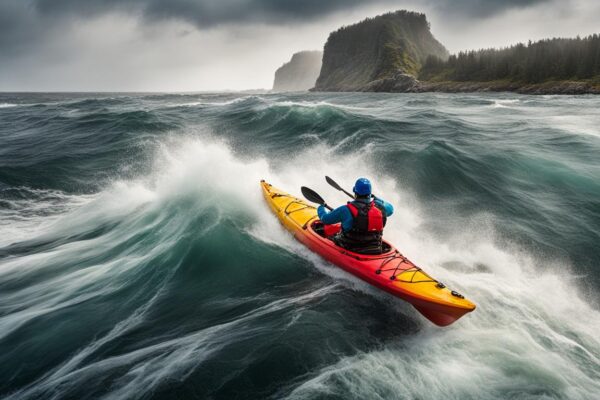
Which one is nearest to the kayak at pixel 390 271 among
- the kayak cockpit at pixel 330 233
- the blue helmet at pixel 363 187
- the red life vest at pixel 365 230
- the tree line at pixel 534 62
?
the kayak cockpit at pixel 330 233

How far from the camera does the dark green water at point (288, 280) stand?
5.19 metres

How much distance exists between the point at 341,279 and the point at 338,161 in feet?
28.5

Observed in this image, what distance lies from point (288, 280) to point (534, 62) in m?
87.5

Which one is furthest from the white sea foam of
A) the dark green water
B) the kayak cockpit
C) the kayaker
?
the kayaker

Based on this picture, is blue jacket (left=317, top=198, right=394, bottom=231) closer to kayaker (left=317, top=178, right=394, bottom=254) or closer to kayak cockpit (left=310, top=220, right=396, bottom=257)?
kayaker (left=317, top=178, right=394, bottom=254)

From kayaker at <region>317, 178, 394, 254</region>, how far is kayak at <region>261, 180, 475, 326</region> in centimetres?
19

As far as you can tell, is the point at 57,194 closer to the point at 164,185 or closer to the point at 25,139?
the point at 164,185

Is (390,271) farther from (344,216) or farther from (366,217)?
(344,216)

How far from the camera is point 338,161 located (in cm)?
1549

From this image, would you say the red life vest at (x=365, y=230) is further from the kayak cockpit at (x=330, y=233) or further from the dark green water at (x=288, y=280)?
the dark green water at (x=288, y=280)

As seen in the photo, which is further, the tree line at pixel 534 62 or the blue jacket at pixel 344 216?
the tree line at pixel 534 62

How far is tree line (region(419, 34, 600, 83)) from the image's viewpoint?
67.1m

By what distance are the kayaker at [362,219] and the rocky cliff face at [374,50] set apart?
102 metres

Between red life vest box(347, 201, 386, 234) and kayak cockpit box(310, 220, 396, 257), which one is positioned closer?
red life vest box(347, 201, 386, 234)
